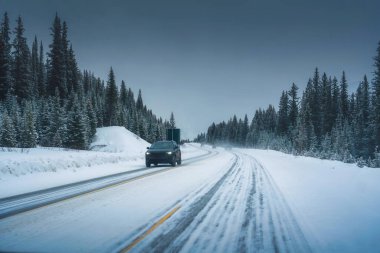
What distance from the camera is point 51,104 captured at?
2239 inches

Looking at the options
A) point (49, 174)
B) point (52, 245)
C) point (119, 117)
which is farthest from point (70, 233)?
point (119, 117)

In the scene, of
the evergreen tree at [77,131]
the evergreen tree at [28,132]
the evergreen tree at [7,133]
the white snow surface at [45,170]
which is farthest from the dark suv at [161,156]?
the evergreen tree at [77,131]

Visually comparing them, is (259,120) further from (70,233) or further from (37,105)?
(70,233)

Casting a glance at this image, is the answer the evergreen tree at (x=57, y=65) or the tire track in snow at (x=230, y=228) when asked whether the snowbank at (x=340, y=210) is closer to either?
the tire track in snow at (x=230, y=228)

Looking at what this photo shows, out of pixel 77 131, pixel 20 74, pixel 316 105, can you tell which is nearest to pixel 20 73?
pixel 20 74

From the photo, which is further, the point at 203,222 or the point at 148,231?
the point at 203,222

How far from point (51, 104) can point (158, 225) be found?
55.4 m

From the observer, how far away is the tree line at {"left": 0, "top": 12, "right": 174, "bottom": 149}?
46750 millimetres

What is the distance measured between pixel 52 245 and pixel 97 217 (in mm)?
2041

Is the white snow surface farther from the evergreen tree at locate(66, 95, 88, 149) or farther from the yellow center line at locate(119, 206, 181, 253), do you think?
the evergreen tree at locate(66, 95, 88, 149)

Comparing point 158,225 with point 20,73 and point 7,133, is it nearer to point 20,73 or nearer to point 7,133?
point 7,133

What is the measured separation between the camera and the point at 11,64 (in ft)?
222

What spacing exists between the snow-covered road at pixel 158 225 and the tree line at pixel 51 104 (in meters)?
39.6

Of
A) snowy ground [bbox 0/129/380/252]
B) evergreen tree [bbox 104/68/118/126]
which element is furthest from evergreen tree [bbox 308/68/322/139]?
snowy ground [bbox 0/129/380/252]
